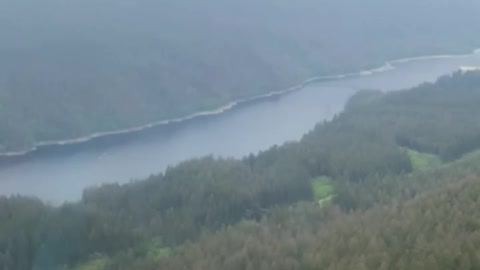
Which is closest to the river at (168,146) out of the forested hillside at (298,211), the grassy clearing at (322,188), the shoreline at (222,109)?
the shoreline at (222,109)

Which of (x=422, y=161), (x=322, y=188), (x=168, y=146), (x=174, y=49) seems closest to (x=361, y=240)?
(x=322, y=188)

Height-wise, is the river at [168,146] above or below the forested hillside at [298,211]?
above

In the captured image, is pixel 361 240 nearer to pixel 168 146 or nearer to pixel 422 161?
pixel 422 161

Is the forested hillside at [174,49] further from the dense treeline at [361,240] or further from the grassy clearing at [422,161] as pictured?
the dense treeline at [361,240]

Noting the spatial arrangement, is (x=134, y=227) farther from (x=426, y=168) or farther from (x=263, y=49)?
(x=263, y=49)

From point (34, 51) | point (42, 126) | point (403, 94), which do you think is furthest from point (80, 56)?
point (403, 94)
